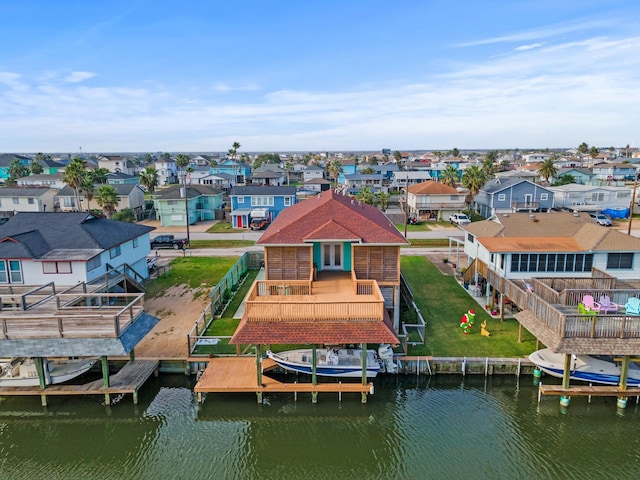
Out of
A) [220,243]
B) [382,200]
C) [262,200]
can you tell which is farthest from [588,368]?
[262,200]

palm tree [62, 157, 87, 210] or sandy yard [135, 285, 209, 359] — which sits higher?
palm tree [62, 157, 87, 210]

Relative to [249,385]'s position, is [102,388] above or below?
below

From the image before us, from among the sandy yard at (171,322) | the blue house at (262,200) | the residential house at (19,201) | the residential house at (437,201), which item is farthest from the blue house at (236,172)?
the sandy yard at (171,322)

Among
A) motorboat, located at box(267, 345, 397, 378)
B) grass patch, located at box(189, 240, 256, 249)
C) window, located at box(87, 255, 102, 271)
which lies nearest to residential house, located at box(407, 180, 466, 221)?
grass patch, located at box(189, 240, 256, 249)

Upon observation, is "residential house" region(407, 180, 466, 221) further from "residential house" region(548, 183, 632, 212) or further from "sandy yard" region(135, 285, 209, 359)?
"sandy yard" region(135, 285, 209, 359)

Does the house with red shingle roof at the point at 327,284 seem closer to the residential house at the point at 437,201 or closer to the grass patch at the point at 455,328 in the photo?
the grass patch at the point at 455,328

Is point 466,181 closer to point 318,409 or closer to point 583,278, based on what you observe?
point 583,278

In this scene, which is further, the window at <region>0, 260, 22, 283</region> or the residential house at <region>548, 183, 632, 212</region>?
the residential house at <region>548, 183, 632, 212</region>

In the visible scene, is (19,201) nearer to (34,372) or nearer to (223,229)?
(223,229)
